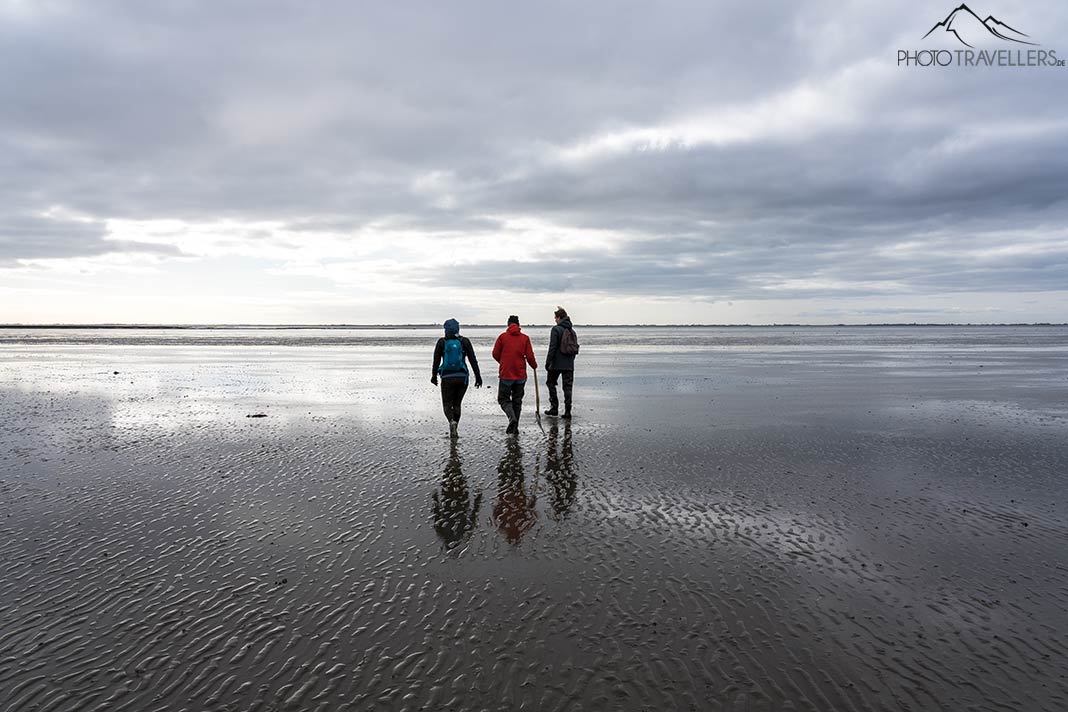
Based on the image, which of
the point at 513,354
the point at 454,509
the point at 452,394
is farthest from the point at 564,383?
the point at 454,509

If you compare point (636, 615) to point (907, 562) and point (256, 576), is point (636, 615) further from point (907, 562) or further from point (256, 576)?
point (256, 576)

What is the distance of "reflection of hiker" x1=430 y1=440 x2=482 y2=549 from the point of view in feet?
23.4

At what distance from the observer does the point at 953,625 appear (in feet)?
16.5

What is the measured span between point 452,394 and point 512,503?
501cm

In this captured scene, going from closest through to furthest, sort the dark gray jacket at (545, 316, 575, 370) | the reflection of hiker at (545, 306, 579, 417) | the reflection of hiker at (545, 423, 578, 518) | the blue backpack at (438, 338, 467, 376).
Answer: the reflection of hiker at (545, 423, 578, 518) → the blue backpack at (438, 338, 467, 376) → the reflection of hiker at (545, 306, 579, 417) → the dark gray jacket at (545, 316, 575, 370)

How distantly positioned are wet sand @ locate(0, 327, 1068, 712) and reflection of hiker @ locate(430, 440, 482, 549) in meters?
0.05

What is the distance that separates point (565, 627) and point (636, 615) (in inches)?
25.9

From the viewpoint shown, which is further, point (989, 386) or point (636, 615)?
point (989, 386)

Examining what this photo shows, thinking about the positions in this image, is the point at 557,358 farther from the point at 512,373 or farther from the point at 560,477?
the point at 560,477

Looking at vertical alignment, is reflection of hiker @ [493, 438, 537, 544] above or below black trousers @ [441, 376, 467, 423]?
below

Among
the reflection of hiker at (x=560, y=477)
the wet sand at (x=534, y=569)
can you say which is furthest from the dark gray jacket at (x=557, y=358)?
the reflection of hiker at (x=560, y=477)

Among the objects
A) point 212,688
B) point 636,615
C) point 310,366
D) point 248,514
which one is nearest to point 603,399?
point 248,514

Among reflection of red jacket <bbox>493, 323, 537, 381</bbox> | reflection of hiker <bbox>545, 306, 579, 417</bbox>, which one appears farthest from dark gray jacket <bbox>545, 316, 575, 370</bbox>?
reflection of red jacket <bbox>493, 323, 537, 381</bbox>

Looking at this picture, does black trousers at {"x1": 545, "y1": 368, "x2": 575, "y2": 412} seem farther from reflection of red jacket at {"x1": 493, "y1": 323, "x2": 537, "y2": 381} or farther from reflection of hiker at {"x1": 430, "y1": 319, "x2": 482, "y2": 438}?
reflection of hiker at {"x1": 430, "y1": 319, "x2": 482, "y2": 438}
